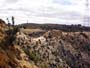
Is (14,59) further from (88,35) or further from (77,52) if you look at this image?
(88,35)

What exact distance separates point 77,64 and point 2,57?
42938mm

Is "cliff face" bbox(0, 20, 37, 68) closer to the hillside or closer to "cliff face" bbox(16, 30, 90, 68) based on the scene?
the hillside

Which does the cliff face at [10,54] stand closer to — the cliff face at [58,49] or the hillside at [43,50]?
the hillside at [43,50]

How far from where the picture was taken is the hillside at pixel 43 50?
43375 mm

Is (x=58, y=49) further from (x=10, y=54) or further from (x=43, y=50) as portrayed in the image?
(x=10, y=54)

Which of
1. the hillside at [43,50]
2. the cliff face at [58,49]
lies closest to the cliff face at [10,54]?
the hillside at [43,50]

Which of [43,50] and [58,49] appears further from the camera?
[58,49]

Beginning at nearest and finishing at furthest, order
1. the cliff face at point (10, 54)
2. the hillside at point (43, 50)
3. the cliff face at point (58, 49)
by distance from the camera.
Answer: the cliff face at point (10, 54)
the hillside at point (43, 50)
the cliff face at point (58, 49)

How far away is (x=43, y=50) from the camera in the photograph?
213 feet

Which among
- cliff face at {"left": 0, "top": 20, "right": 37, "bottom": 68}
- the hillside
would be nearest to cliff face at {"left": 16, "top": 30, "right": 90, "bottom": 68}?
the hillside

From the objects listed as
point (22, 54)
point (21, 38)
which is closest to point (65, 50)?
point (21, 38)

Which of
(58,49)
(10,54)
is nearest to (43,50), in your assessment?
(58,49)

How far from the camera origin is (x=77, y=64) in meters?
79.6

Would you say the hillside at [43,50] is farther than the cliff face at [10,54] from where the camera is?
Yes
